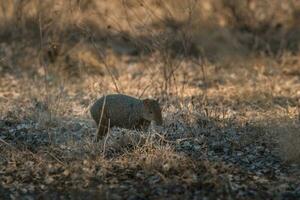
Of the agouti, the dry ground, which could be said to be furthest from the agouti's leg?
the dry ground

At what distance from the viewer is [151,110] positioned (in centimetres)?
686

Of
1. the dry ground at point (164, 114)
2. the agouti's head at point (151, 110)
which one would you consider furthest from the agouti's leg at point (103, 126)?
the agouti's head at point (151, 110)

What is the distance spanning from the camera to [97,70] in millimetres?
11367

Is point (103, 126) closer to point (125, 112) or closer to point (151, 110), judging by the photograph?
point (125, 112)

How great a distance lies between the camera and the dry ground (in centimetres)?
591

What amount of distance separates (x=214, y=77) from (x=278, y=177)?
16.2 feet

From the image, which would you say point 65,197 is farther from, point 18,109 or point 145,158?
point 18,109

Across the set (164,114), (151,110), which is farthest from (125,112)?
(164,114)

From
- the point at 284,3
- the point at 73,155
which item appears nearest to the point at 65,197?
the point at 73,155

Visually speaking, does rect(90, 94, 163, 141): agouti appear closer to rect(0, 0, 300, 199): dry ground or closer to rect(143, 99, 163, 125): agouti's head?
rect(143, 99, 163, 125): agouti's head

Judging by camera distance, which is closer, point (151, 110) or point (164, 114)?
point (151, 110)

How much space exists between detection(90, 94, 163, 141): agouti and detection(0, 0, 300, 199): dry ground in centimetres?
14

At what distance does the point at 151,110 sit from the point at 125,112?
0.26 m

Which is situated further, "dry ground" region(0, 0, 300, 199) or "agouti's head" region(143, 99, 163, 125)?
"agouti's head" region(143, 99, 163, 125)
